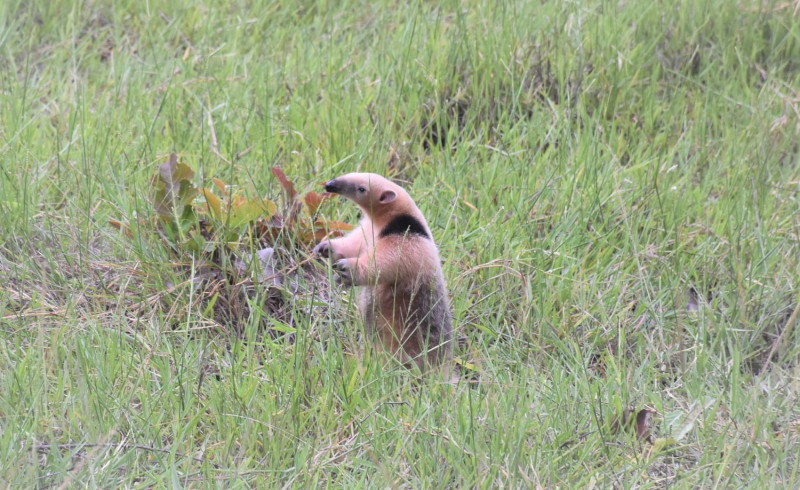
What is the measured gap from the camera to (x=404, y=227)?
4098 millimetres

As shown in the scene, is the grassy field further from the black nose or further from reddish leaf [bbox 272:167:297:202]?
the black nose

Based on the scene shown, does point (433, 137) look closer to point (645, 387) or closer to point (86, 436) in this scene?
point (645, 387)

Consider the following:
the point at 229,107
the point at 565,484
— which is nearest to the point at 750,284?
the point at 565,484

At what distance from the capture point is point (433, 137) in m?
5.74

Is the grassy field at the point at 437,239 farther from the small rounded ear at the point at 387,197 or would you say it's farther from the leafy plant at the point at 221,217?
the small rounded ear at the point at 387,197

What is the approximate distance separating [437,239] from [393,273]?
2.68 ft

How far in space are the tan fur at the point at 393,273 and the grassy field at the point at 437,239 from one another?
16 cm

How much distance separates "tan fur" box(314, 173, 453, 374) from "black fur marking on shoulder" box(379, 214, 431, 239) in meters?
0.01

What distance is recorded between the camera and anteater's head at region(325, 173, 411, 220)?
4145mm

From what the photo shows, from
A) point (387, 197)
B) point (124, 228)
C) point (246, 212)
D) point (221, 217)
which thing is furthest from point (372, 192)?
point (124, 228)

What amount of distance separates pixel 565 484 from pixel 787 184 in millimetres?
2935

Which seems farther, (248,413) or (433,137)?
(433,137)

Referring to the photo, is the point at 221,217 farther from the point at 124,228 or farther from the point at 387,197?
the point at 387,197

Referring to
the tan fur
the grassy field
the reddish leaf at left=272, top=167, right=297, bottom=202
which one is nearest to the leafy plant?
the reddish leaf at left=272, top=167, right=297, bottom=202
